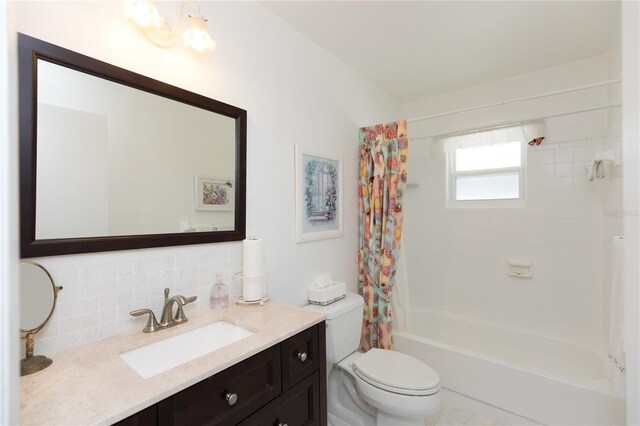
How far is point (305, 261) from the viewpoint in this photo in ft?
6.37

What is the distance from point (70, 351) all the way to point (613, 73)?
11.0 ft

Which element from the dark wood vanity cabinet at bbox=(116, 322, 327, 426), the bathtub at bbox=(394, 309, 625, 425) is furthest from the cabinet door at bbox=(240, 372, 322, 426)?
the bathtub at bbox=(394, 309, 625, 425)

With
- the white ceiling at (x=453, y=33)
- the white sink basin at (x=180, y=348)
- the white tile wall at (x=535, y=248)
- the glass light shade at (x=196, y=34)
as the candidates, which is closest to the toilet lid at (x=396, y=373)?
the white sink basin at (x=180, y=348)

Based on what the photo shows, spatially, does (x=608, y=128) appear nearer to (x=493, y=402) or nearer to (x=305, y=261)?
(x=493, y=402)

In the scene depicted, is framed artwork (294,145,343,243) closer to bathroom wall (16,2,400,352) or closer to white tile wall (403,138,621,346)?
bathroom wall (16,2,400,352)

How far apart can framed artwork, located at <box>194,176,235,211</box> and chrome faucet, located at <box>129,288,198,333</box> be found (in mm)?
407

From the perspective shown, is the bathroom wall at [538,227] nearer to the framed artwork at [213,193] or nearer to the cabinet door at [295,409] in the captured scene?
the framed artwork at [213,193]

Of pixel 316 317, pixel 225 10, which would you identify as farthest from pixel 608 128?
pixel 225 10

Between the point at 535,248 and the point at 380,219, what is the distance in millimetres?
1427

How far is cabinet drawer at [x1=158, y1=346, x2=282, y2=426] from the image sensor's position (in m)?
0.78

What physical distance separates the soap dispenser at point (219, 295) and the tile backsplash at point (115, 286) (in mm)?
28

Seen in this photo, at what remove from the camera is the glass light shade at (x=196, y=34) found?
49.6 inches

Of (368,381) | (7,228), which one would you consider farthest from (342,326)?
(7,228)

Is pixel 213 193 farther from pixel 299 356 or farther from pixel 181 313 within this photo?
pixel 299 356
